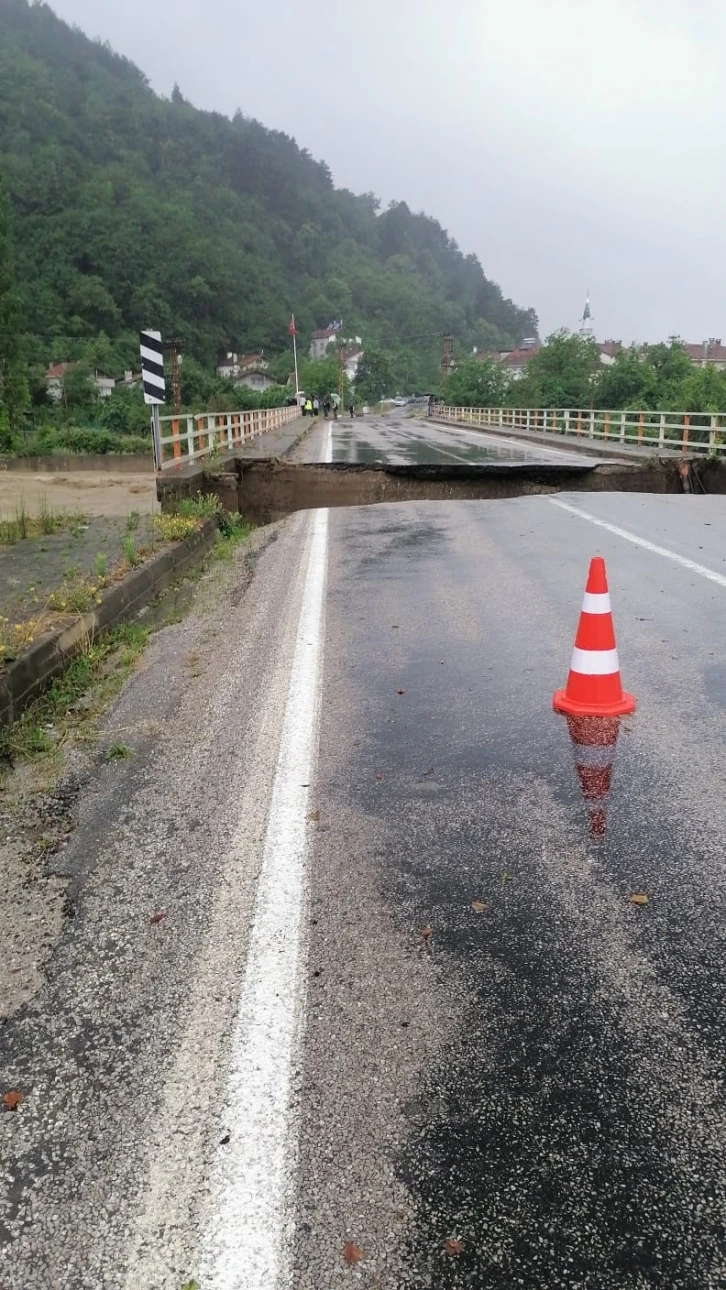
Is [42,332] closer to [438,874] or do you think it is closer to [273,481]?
[273,481]

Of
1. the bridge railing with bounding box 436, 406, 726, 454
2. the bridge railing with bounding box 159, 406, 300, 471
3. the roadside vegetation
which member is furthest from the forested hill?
the roadside vegetation

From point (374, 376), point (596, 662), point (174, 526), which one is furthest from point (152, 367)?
point (374, 376)

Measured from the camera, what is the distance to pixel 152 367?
12289 millimetres

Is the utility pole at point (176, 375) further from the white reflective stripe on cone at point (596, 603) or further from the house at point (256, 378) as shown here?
the house at point (256, 378)

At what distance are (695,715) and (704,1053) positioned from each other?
2.40 meters

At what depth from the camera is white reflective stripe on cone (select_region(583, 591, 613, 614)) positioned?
4.53m

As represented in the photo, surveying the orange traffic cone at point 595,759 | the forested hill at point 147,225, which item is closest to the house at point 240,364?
the forested hill at point 147,225

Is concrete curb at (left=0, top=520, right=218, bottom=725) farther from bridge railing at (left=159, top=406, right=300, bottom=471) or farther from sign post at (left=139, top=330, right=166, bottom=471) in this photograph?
sign post at (left=139, top=330, right=166, bottom=471)

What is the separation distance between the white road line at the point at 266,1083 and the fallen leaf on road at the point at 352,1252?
0.11 m

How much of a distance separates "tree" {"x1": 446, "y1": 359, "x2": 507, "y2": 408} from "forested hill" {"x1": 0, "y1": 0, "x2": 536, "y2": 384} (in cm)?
3967

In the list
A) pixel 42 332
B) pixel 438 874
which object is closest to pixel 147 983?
pixel 438 874

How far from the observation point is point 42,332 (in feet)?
338

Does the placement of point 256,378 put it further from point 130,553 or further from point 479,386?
point 130,553

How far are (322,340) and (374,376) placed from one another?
34845 mm
